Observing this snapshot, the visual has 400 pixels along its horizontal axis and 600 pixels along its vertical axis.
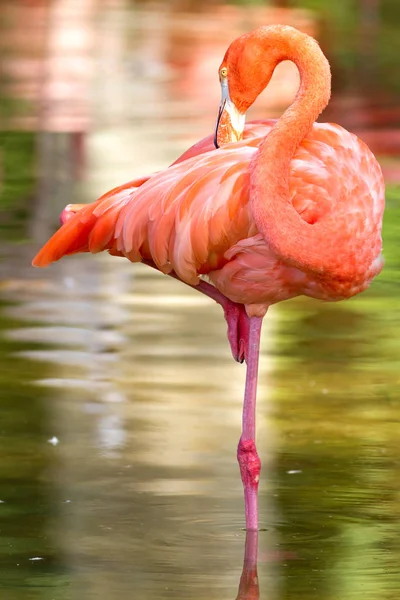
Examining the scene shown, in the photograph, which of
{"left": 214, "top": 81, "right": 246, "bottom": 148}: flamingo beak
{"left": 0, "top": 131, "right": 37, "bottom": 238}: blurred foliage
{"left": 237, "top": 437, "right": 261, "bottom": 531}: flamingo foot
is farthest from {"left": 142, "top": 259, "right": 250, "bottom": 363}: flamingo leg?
{"left": 0, "top": 131, "right": 37, "bottom": 238}: blurred foliage

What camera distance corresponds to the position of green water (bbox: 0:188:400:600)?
489 cm

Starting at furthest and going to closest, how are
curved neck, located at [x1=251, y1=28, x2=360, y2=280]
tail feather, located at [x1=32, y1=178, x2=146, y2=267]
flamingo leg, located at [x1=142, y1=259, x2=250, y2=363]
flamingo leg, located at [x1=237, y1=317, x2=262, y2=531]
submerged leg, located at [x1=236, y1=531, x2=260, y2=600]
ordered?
flamingo leg, located at [x1=142, y1=259, x2=250, y2=363], tail feather, located at [x1=32, y1=178, x2=146, y2=267], flamingo leg, located at [x1=237, y1=317, x2=262, y2=531], curved neck, located at [x1=251, y1=28, x2=360, y2=280], submerged leg, located at [x1=236, y1=531, x2=260, y2=600]

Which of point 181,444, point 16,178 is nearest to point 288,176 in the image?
point 181,444

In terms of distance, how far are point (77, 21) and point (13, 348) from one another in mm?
13031

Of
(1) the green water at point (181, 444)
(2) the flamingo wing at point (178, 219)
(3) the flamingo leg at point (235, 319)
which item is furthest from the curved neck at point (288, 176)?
(1) the green water at point (181, 444)

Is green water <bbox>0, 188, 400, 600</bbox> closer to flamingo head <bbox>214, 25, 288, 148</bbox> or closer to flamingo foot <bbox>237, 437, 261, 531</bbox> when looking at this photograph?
flamingo foot <bbox>237, 437, 261, 531</bbox>

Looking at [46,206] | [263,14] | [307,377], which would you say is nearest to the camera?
[307,377]

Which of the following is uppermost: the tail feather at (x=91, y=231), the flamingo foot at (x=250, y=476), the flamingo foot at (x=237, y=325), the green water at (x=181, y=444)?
the tail feather at (x=91, y=231)

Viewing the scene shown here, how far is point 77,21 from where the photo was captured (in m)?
19.8

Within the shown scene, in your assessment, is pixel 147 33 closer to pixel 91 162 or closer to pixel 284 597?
pixel 91 162

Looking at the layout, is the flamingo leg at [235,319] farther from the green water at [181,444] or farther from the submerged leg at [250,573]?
the submerged leg at [250,573]

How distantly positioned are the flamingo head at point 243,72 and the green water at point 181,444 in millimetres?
1307

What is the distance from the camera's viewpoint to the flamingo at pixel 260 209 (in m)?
5.11

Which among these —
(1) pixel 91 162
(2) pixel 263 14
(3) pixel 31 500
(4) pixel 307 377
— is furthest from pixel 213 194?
(2) pixel 263 14
